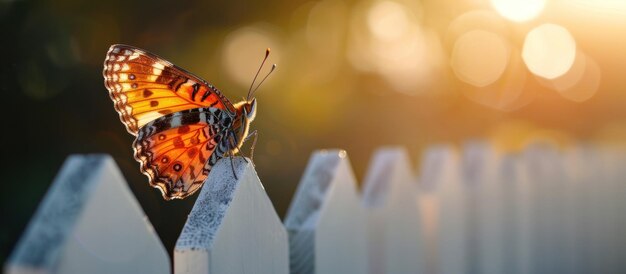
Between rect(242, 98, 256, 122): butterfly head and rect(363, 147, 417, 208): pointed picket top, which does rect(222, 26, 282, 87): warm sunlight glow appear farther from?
rect(242, 98, 256, 122): butterfly head

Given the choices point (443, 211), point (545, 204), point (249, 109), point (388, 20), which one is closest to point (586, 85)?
point (388, 20)

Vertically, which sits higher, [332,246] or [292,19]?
[292,19]

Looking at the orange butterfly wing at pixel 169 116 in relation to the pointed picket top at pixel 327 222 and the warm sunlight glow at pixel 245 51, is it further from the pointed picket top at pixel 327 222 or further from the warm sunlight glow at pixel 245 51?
the warm sunlight glow at pixel 245 51

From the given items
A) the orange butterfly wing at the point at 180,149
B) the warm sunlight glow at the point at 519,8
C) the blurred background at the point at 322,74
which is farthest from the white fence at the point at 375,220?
the warm sunlight glow at the point at 519,8

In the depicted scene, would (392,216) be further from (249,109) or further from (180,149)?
(180,149)

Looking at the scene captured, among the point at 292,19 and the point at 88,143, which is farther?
the point at 292,19

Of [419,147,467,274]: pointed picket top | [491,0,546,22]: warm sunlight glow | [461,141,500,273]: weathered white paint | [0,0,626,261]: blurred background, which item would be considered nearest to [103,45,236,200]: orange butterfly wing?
[419,147,467,274]: pointed picket top

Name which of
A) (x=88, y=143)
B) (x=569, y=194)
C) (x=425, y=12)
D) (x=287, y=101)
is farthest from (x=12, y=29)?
(x=425, y=12)

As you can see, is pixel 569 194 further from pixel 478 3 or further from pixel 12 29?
pixel 478 3
